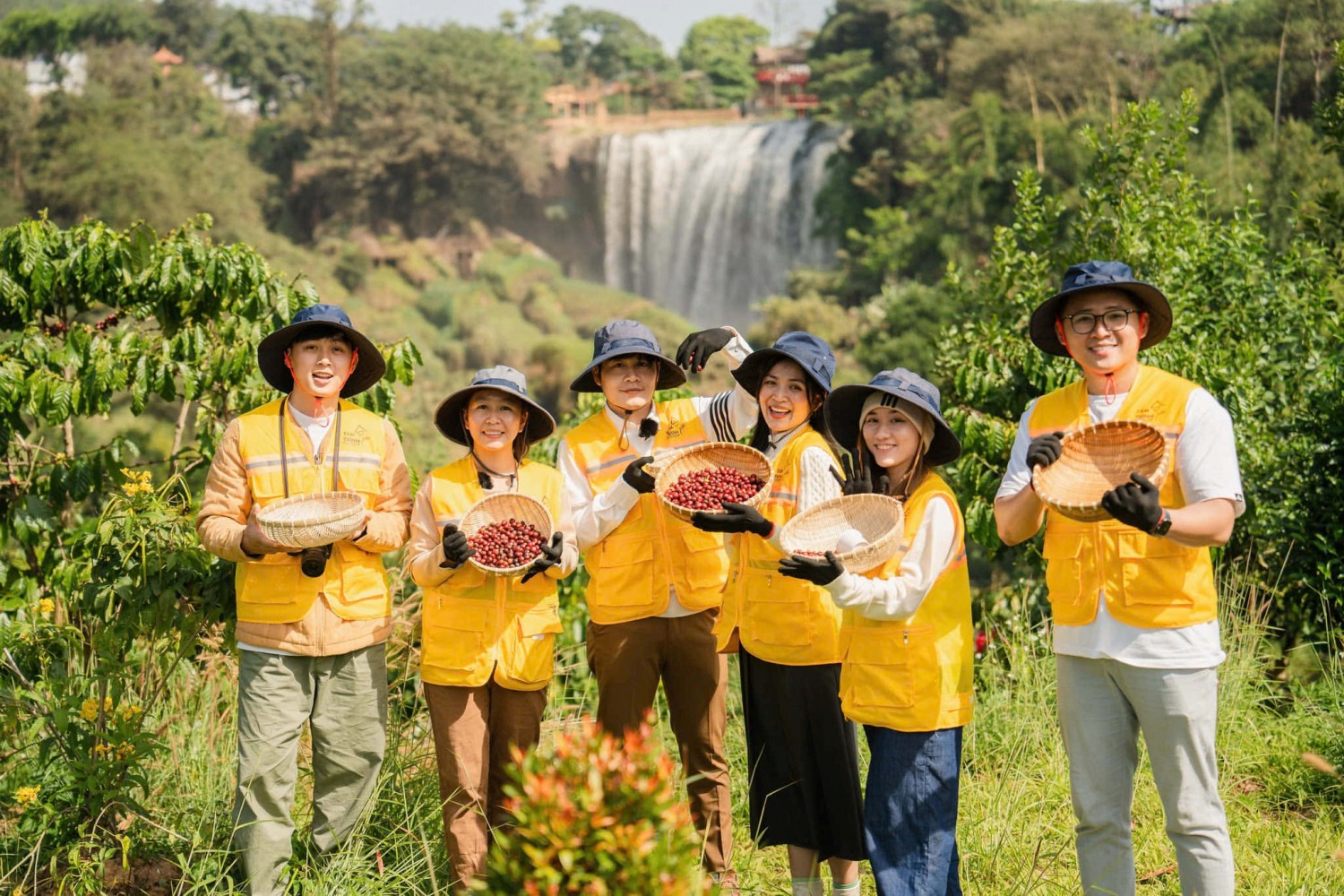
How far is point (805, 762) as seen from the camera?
3.43 meters

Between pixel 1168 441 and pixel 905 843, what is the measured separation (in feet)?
3.97

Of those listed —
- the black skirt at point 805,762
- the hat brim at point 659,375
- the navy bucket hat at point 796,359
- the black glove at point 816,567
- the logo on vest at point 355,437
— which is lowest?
the black skirt at point 805,762

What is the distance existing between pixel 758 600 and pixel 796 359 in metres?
0.72

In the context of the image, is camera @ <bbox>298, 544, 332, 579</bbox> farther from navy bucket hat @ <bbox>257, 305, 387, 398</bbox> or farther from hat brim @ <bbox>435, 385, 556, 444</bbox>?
navy bucket hat @ <bbox>257, 305, 387, 398</bbox>

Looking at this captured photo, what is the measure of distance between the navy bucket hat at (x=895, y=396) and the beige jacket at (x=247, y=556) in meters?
1.36

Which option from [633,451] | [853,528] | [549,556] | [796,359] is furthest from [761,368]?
[549,556]

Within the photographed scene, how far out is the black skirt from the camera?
11.1 ft

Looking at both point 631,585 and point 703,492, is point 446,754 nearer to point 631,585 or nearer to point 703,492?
point 631,585

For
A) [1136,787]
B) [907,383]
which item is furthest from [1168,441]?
[1136,787]

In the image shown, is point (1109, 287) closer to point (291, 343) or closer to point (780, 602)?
point (780, 602)

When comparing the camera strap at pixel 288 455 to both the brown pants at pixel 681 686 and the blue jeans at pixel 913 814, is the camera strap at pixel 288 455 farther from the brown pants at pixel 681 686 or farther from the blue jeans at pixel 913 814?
the blue jeans at pixel 913 814

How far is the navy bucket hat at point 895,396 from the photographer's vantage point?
318 cm

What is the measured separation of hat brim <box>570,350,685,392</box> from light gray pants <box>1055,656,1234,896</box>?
5.06 feet

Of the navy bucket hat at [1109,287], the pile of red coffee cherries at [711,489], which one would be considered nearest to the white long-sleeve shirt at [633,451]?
the pile of red coffee cherries at [711,489]
